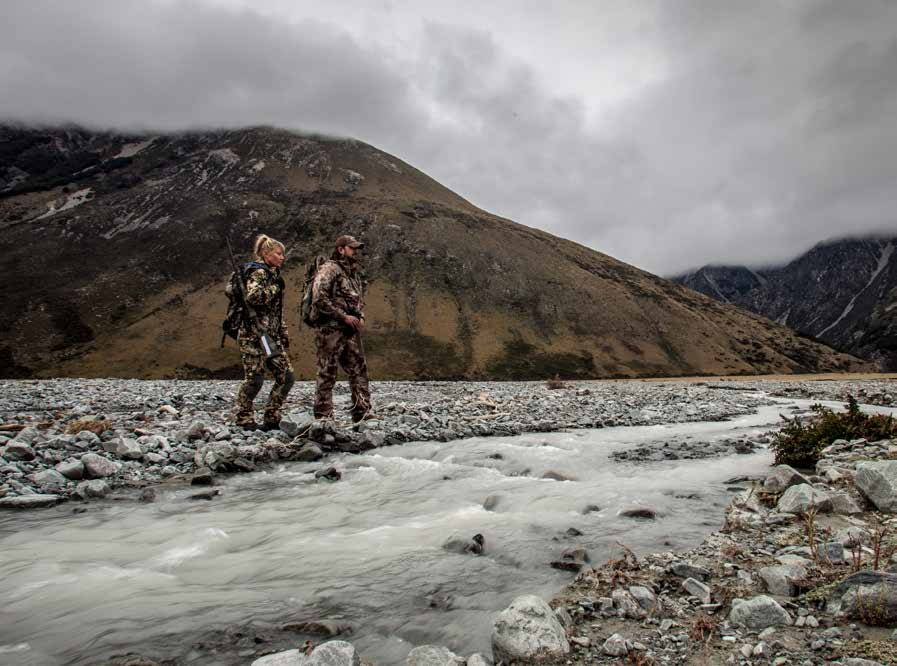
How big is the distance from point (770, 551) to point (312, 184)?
530 ft

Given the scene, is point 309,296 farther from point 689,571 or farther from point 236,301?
point 689,571

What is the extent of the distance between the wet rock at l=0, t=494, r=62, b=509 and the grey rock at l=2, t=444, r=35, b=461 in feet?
4.92

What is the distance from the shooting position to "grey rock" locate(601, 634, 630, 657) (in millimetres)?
2896

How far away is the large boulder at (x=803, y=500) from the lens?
16.5ft

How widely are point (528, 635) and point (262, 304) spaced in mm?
9361

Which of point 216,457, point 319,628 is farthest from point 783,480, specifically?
point 216,457

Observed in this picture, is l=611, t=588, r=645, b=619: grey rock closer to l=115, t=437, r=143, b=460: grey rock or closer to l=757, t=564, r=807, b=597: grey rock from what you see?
l=757, t=564, r=807, b=597: grey rock

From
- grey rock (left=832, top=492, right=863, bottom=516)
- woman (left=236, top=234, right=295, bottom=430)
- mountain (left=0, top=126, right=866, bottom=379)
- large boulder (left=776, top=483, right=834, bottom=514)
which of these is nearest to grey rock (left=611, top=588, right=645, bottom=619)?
large boulder (left=776, top=483, right=834, bottom=514)

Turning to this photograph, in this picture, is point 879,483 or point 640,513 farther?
point 640,513

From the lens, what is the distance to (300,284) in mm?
105625

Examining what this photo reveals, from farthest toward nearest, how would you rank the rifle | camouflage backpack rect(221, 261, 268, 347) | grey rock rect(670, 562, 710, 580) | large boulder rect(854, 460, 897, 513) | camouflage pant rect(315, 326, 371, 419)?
1. camouflage pant rect(315, 326, 371, 419)
2. camouflage backpack rect(221, 261, 268, 347)
3. the rifle
4. large boulder rect(854, 460, 897, 513)
5. grey rock rect(670, 562, 710, 580)

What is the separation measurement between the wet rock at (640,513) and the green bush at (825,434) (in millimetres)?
3818

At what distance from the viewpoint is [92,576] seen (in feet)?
14.5

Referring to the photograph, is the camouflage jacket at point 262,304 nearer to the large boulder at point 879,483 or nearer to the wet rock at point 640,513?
the wet rock at point 640,513
